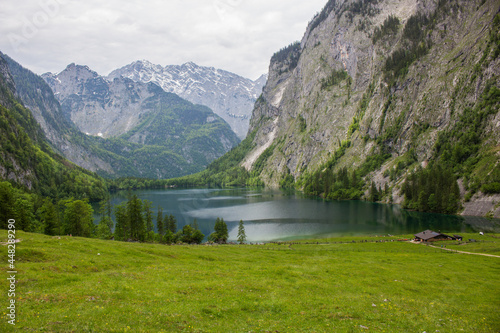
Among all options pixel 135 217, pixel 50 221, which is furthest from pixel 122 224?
pixel 50 221

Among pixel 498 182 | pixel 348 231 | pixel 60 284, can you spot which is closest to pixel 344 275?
pixel 60 284

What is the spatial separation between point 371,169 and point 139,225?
557ft

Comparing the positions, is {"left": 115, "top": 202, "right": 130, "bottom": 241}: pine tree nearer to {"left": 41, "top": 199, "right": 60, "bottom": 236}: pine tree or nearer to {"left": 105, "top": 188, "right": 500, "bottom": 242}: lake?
{"left": 41, "top": 199, "right": 60, "bottom": 236}: pine tree

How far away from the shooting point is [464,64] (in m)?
165

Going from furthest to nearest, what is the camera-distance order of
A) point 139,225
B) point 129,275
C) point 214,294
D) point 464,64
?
1. point 464,64
2. point 139,225
3. point 129,275
4. point 214,294

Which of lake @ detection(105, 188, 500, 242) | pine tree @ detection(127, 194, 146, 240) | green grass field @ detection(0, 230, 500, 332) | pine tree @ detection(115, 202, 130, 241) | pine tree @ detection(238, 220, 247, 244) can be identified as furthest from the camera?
lake @ detection(105, 188, 500, 242)

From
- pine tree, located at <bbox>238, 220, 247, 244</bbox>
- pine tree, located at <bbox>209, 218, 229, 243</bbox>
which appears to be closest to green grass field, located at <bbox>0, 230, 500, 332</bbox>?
pine tree, located at <bbox>238, 220, 247, 244</bbox>

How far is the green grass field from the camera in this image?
17078 mm

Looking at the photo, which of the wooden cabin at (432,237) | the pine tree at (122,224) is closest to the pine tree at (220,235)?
the pine tree at (122,224)

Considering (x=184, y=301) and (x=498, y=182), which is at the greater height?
(x=498, y=182)

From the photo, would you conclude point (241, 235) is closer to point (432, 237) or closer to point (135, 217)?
point (135, 217)

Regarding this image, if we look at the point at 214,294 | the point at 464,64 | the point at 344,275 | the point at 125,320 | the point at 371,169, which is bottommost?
the point at 344,275

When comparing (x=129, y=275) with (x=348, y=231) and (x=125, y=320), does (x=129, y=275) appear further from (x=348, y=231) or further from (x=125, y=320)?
(x=348, y=231)

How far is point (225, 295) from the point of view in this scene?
23938mm
